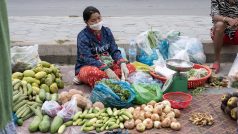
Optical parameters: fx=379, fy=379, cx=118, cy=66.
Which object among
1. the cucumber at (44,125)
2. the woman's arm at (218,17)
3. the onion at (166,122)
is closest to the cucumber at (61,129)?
the cucumber at (44,125)

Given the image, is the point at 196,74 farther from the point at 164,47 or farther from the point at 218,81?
the point at 164,47

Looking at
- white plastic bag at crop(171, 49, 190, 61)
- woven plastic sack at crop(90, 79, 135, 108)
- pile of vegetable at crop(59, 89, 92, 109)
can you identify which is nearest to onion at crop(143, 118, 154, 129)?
woven plastic sack at crop(90, 79, 135, 108)

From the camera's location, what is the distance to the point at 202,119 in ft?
12.9

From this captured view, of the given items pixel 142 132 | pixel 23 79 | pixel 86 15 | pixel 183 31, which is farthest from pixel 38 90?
pixel 183 31

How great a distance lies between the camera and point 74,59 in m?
6.00

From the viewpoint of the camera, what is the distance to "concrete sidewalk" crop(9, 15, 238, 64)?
597cm

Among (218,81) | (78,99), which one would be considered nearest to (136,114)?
(78,99)

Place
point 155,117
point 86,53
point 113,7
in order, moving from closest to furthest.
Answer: point 155,117
point 86,53
point 113,7

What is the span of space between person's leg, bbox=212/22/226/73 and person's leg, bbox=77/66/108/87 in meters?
1.89

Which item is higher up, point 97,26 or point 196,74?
point 97,26

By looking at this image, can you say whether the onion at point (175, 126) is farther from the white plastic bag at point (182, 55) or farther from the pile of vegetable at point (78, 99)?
the white plastic bag at point (182, 55)

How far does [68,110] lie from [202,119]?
139cm

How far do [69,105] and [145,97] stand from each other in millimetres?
898

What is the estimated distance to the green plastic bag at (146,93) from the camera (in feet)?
14.2
